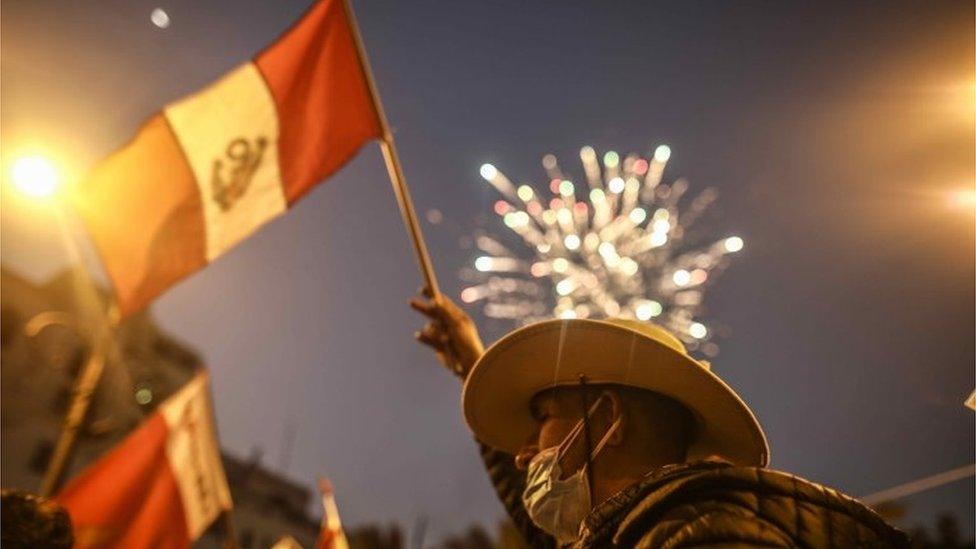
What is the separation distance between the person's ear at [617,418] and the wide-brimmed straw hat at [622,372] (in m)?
0.09

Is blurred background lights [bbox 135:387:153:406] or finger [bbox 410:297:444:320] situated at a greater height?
blurred background lights [bbox 135:387:153:406]

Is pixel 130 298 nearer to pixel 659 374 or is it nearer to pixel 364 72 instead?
pixel 364 72

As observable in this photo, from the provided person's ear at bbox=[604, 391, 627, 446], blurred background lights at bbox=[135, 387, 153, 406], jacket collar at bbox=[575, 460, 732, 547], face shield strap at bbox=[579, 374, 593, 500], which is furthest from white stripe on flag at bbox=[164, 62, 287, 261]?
blurred background lights at bbox=[135, 387, 153, 406]

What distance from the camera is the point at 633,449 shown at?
2615 mm

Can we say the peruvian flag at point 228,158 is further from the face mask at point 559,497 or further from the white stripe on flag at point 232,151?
the face mask at point 559,497

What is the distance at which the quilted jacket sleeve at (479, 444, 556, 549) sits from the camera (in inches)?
141

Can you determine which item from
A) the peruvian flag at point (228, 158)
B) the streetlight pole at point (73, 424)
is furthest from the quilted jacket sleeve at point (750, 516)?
the streetlight pole at point (73, 424)

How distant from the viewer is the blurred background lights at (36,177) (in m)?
7.30

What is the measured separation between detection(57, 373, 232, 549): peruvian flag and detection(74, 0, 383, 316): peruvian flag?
7.04ft

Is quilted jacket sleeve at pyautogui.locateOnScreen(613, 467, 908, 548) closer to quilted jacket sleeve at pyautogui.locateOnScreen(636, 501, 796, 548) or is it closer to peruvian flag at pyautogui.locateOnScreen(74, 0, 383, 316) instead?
quilted jacket sleeve at pyautogui.locateOnScreen(636, 501, 796, 548)

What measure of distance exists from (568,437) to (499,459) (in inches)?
52.5

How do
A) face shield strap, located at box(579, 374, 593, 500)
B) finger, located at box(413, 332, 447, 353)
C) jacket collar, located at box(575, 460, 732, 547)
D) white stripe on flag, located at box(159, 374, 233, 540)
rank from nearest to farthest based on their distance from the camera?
jacket collar, located at box(575, 460, 732, 547), face shield strap, located at box(579, 374, 593, 500), finger, located at box(413, 332, 447, 353), white stripe on flag, located at box(159, 374, 233, 540)

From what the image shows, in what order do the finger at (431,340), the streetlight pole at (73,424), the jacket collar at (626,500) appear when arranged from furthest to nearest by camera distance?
1. the streetlight pole at (73,424)
2. the finger at (431,340)
3. the jacket collar at (626,500)

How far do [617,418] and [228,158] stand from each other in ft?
13.4
